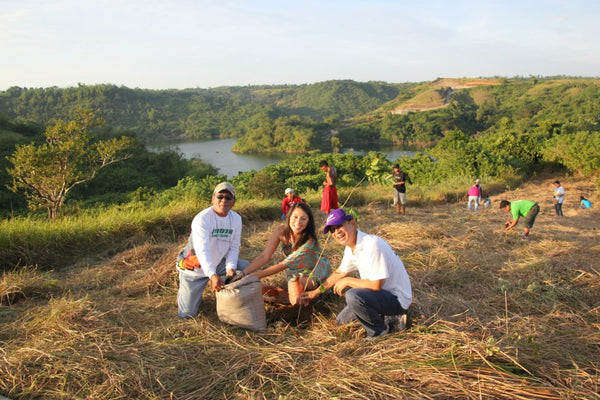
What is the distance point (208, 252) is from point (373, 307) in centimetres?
131

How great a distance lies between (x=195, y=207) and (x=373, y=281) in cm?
491

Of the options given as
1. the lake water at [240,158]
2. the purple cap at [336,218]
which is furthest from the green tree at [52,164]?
the lake water at [240,158]

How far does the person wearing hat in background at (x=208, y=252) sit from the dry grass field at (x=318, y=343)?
0.19 metres

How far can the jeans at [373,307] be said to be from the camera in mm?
2459

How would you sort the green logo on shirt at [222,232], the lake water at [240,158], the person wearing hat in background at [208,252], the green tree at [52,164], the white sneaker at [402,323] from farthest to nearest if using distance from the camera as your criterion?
the lake water at [240,158], the green tree at [52,164], the green logo on shirt at [222,232], the person wearing hat in background at [208,252], the white sneaker at [402,323]

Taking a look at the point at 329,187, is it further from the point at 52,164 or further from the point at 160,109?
the point at 160,109

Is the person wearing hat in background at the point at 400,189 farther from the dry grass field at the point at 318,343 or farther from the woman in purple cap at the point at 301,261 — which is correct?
the woman in purple cap at the point at 301,261

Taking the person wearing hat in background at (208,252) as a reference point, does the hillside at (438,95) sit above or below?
above

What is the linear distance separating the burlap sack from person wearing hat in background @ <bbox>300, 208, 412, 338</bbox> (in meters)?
0.67

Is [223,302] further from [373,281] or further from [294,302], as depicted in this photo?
[373,281]

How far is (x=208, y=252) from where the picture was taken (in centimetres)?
301

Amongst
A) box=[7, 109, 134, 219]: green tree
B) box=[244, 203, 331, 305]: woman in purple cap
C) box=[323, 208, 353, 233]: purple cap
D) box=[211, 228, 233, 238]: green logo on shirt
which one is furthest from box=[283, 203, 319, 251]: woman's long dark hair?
box=[7, 109, 134, 219]: green tree

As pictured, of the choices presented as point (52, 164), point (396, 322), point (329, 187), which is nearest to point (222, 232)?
point (396, 322)

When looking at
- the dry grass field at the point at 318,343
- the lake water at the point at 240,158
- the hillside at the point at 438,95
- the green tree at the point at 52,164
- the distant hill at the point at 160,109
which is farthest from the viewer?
the hillside at the point at 438,95
